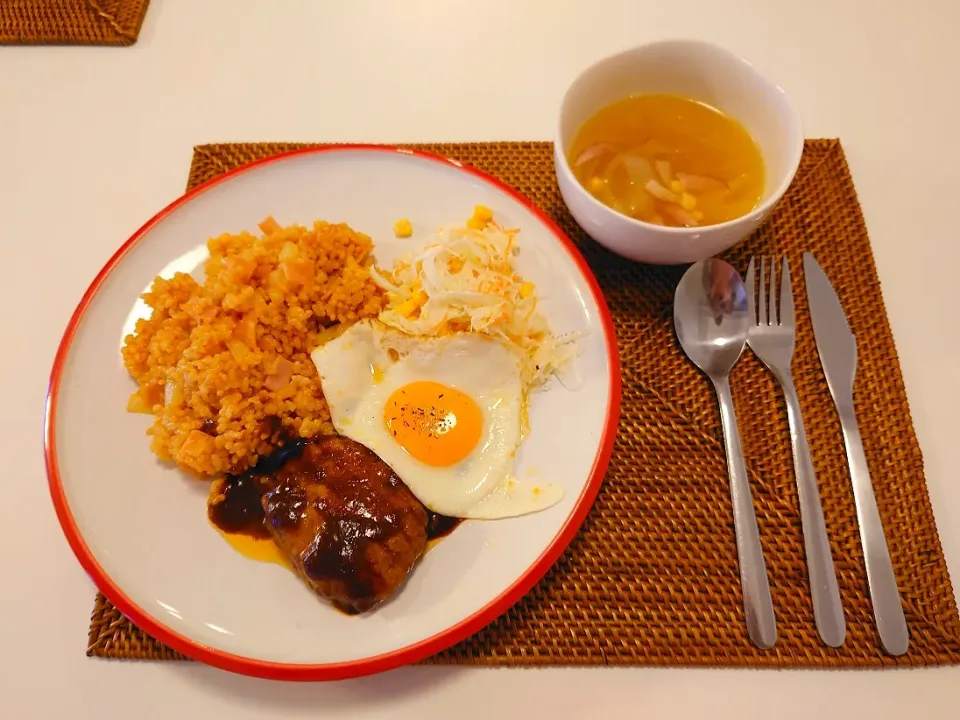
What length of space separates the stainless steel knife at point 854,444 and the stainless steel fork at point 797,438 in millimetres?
87

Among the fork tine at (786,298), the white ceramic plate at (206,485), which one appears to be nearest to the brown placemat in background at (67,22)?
the white ceramic plate at (206,485)

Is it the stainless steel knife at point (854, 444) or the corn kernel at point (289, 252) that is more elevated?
the corn kernel at point (289, 252)

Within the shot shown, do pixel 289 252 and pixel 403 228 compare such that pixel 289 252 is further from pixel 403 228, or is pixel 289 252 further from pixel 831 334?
pixel 831 334

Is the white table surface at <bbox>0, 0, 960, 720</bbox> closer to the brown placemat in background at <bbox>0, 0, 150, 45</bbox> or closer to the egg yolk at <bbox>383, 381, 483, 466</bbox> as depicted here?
the brown placemat in background at <bbox>0, 0, 150, 45</bbox>

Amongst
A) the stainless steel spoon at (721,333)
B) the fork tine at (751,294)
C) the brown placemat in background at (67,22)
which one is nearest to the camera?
the stainless steel spoon at (721,333)

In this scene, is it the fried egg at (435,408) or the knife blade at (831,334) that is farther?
the knife blade at (831,334)

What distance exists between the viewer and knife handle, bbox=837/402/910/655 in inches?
60.5

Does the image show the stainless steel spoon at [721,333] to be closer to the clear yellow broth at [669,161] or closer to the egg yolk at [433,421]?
the clear yellow broth at [669,161]

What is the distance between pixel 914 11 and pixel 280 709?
3.57 meters

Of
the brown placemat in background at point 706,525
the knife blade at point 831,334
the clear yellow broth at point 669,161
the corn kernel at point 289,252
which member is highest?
the clear yellow broth at point 669,161

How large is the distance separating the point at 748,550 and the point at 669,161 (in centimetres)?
113

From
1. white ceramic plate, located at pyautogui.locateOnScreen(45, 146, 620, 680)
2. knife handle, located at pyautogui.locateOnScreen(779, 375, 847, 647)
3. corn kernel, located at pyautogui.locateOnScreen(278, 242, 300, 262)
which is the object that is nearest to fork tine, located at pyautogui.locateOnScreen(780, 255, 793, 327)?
knife handle, located at pyautogui.locateOnScreen(779, 375, 847, 647)

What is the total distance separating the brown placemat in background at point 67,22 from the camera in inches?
103

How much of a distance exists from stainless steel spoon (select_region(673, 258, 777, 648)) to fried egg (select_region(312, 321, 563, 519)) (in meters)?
0.54
